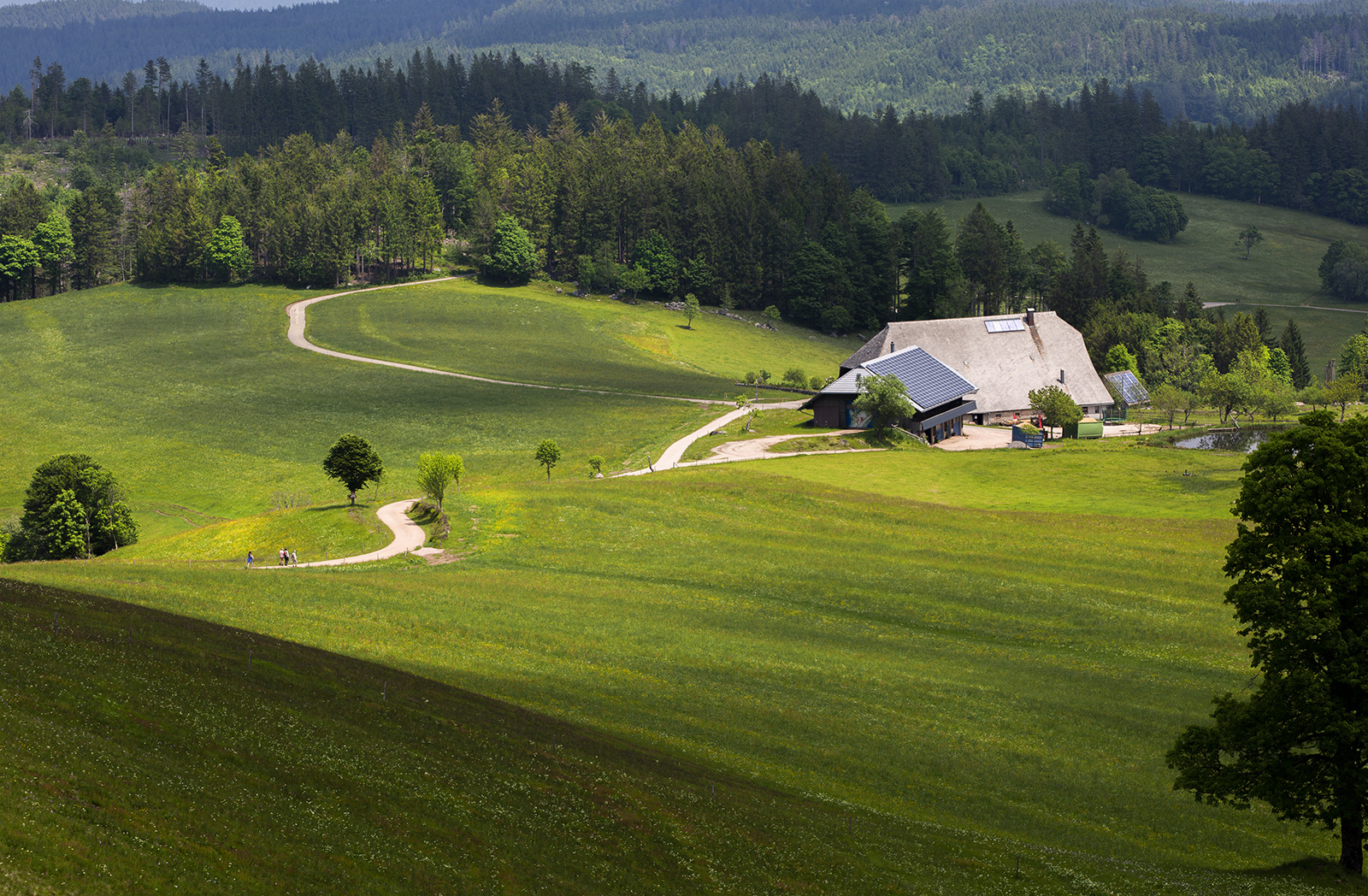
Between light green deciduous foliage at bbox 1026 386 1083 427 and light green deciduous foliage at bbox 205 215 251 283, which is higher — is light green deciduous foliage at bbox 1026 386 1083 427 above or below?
below

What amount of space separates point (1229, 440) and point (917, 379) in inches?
1079

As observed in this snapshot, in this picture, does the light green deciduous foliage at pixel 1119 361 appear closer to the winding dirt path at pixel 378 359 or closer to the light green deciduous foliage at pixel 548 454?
the winding dirt path at pixel 378 359

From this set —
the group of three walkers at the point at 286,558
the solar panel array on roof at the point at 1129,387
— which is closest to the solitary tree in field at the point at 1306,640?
the group of three walkers at the point at 286,558

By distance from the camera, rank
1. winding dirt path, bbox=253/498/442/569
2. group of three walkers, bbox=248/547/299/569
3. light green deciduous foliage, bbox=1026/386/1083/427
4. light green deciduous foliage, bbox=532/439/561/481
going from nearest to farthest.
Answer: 1. winding dirt path, bbox=253/498/442/569
2. group of three walkers, bbox=248/547/299/569
3. light green deciduous foliage, bbox=532/439/561/481
4. light green deciduous foliage, bbox=1026/386/1083/427

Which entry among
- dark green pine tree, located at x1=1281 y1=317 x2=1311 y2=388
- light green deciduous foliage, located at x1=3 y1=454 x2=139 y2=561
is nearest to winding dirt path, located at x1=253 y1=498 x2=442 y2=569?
light green deciduous foliage, located at x1=3 y1=454 x2=139 y2=561

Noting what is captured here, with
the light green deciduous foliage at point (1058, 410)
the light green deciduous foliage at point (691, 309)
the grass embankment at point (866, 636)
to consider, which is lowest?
the grass embankment at point (866, 636)

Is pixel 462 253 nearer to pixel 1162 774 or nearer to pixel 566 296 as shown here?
pixel 566 296

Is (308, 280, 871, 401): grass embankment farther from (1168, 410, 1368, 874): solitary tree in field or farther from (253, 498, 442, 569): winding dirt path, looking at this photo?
(1168, 410, 1368, 874): solitary tree in field

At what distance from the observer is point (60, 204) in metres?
187

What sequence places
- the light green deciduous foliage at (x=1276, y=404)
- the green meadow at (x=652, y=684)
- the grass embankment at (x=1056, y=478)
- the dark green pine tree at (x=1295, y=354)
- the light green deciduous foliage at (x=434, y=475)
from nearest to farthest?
1. the green meadow at (x=652, y=684)
2. the light green deciduous foliage at (x=434, y=475)
3. the grass embankment at (x=1056, y=478)
4. the light green deciduous foliage at (x=1276, y=404)
5. the dark green pine tree at (x=1295, y=354)

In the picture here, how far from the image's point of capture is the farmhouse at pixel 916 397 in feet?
317

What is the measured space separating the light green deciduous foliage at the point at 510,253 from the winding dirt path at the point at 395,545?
108 metres

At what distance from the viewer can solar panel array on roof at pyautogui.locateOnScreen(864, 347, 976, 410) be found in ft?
319

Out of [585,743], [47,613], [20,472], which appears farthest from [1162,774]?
[20,472]
